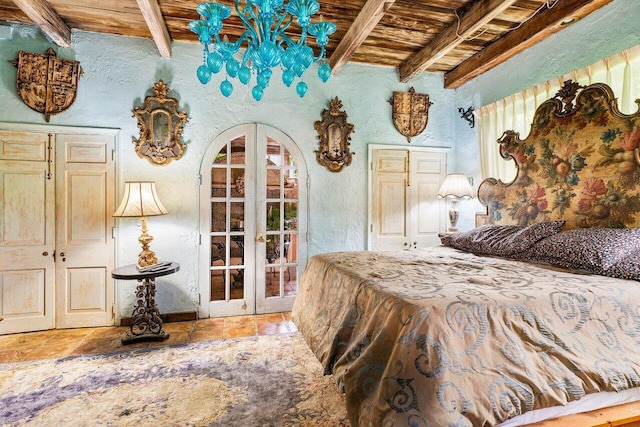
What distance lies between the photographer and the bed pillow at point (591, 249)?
178cm

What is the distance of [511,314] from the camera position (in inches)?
52.4

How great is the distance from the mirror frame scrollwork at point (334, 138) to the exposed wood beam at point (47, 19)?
2509 mm

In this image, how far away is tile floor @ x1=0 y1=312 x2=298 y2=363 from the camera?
2.64 metres

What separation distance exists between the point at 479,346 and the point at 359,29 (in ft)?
8.66

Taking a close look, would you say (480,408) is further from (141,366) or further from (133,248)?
(133,248)

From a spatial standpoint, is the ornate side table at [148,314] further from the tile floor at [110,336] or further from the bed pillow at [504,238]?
the bed pillow at [504,238]

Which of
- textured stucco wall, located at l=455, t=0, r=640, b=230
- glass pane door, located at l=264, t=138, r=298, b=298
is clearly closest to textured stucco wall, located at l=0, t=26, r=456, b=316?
glass pane door, located at l=264, t=138, r=298, b=298

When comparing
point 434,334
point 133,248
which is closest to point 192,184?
point 133,248

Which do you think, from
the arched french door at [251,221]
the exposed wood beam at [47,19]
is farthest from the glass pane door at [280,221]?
the exposed wood beam at [47,19]

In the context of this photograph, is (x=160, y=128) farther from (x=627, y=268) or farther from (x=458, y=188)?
(x=627, y=268)

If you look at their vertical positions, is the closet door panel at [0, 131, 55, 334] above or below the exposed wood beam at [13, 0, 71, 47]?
below

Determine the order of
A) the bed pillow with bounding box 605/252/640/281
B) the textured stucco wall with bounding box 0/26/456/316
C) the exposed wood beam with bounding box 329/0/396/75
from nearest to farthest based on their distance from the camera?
the bed pillow with bounding box 605/252/640/281
the exposed wood beam with bounding box 329/0/396/75
the textured stucco wall with bounding box 0/26/456/316

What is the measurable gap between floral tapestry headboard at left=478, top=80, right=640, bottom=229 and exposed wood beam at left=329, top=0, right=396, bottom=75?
1606mm

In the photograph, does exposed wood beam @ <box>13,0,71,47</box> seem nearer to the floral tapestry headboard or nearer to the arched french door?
the arched french door
